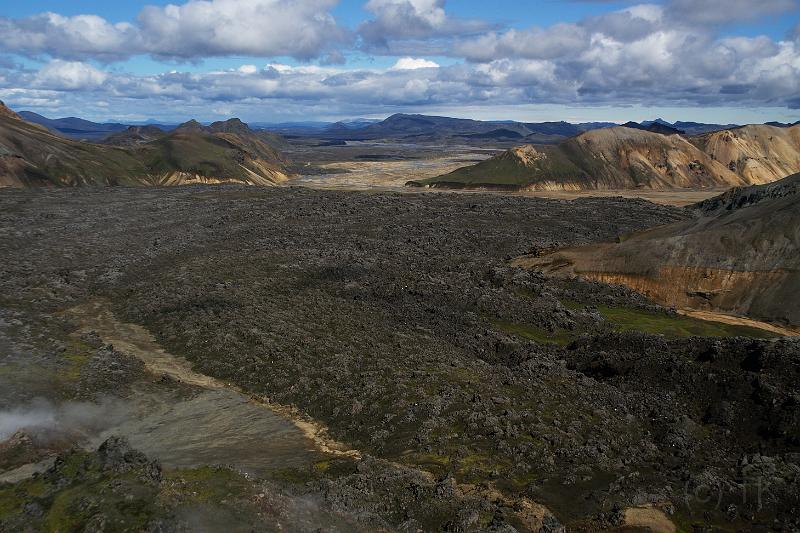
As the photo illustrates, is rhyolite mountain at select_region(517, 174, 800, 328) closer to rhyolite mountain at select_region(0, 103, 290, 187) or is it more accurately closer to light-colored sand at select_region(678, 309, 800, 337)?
light-colored sand at select_region(678, 309, 800, 337)

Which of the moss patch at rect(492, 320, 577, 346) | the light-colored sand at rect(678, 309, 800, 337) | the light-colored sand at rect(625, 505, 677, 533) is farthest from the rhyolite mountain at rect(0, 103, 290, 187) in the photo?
the light-colored sand at rect(625, 505, 677, 533)

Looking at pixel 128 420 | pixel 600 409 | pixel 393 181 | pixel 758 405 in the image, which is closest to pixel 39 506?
pixel 128 420

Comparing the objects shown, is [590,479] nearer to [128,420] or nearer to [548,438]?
[548,438]

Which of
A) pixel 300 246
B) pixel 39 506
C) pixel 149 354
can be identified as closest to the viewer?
pixel 39 506

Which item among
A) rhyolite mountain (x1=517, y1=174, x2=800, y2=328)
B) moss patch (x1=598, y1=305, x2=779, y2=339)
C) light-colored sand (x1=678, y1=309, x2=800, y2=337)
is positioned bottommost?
moss patch (x1=598, y1=305, x2=779, y2=339)

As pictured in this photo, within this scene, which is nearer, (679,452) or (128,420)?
(679,452)

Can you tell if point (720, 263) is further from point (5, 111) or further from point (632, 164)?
point (5, 111)

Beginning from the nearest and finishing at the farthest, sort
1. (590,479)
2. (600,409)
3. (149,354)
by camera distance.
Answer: (590,479) → (600,409) → (149,354)
